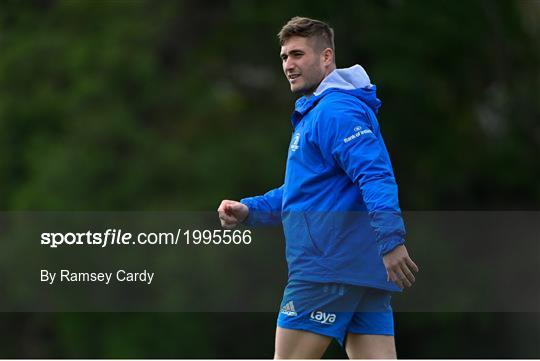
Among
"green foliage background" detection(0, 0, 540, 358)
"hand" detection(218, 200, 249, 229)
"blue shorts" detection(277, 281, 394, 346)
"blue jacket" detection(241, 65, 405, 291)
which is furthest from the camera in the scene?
"green foliage background" detection(0, 0, 540, 358)

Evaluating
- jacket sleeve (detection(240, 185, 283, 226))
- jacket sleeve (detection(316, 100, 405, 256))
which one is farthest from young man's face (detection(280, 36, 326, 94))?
jacket sleeve (detection(240, 185, 283, 226))

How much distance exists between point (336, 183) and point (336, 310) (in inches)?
18.6

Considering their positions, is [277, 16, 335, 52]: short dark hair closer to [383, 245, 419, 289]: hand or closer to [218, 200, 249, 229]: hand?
[218, 200, 249, 229]: hand

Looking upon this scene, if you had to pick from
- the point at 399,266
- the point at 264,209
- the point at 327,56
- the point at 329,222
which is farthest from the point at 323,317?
the point at 327,56

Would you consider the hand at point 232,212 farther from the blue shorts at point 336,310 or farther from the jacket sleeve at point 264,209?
the blue shorts at point 336,310

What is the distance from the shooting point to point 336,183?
4211 millimetres

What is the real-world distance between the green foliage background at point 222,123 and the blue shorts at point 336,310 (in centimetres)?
945

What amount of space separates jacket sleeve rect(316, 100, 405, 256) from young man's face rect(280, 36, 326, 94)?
22 centimetres

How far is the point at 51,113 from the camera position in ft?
47.8

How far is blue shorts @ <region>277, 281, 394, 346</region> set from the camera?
13.9 ft

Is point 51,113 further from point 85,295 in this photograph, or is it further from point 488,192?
point 488,192

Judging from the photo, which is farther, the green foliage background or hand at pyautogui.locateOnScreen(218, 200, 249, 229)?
the green foliage background

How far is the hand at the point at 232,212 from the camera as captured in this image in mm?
4566

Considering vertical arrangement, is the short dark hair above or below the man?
above
